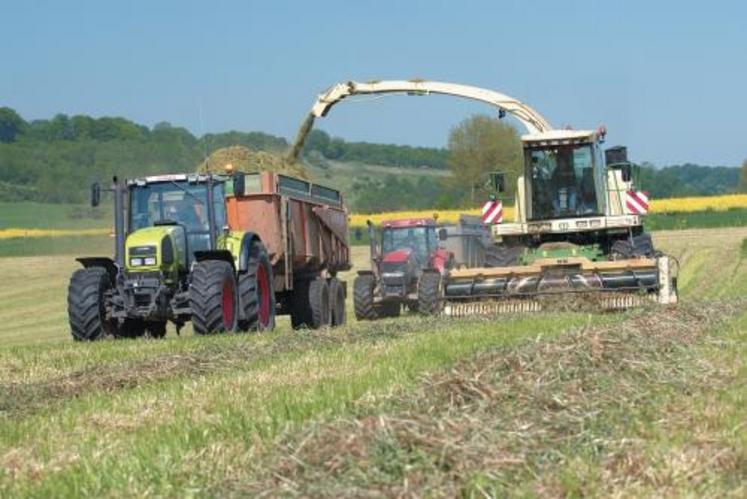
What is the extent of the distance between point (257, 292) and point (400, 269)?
8028mm

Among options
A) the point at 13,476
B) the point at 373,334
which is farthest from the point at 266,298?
the point at 13,476

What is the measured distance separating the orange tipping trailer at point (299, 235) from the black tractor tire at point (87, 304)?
2194 millimetres

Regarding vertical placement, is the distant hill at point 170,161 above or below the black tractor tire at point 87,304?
above

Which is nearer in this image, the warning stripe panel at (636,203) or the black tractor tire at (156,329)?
the black tractor tire at (156,329)

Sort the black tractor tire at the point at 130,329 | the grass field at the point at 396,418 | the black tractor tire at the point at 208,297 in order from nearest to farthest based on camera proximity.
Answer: the grass field at the point at 396,418 → the black tractor tire at the point at 208,297 → the black tractor tire at the point at 130,329

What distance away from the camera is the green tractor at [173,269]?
46.2ft

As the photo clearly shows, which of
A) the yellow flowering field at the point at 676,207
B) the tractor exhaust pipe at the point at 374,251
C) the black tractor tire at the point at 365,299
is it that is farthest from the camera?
the yellow flowering field at the point at 676,207

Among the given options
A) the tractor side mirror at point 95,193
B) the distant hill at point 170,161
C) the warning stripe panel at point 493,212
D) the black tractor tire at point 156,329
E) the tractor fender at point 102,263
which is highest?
the distant hill at point 170,161

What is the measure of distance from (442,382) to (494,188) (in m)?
12.7

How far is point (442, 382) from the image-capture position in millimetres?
6090

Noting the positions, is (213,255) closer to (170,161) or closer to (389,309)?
(389,309)

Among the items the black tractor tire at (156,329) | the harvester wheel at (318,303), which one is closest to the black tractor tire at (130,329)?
the black tractor tire at (156,329)

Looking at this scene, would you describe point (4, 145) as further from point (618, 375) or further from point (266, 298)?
point (618, 375)

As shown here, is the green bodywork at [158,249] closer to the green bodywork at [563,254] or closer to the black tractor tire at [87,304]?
the black tractor tire at [87,304]
